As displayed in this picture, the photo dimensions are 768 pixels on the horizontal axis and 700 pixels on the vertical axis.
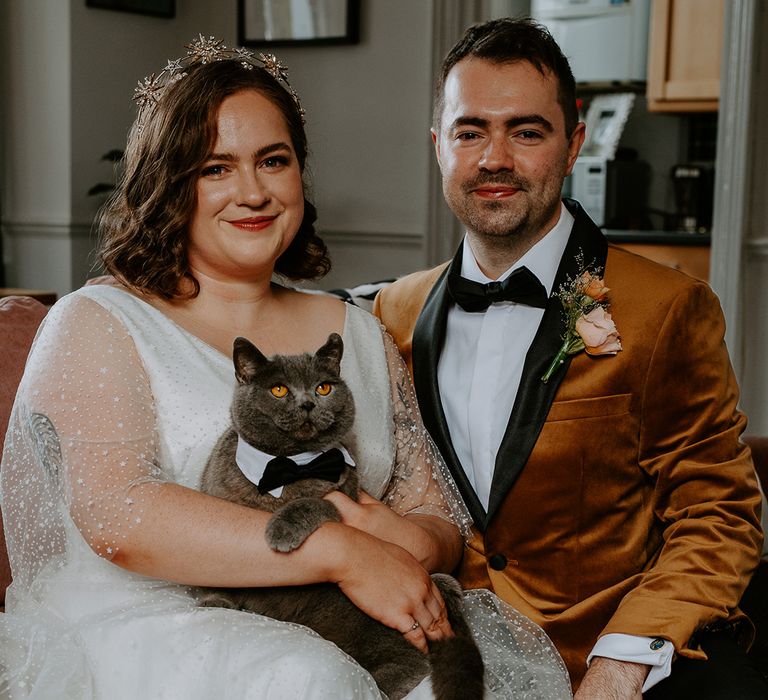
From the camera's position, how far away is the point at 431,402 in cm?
194

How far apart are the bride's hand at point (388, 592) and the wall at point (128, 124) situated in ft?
10.1

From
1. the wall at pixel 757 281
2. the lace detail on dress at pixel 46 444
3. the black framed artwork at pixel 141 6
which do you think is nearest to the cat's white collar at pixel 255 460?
the lace detail on dress at pixel 46 444

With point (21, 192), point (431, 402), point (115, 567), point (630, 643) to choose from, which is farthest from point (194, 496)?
point (21, 192)

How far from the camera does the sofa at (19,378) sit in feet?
6.20

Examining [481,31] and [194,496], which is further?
[481,31]

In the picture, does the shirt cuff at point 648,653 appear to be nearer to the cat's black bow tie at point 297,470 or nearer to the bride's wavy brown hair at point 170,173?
the cat's black bow tie at point 297,470

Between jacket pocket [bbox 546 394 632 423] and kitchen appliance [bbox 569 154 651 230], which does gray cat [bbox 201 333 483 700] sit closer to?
jacket pocket [bbox 546 394 632 423]

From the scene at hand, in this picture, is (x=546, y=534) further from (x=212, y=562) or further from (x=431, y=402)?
(x=212, y=562)

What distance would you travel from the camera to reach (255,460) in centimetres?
150

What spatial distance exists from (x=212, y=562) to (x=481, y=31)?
3.84 feet

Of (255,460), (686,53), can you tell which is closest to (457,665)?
(255,460)

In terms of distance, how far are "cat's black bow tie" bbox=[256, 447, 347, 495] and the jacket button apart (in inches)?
17.2

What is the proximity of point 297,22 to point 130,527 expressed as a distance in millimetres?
3677

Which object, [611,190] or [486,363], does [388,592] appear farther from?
[611,190]
